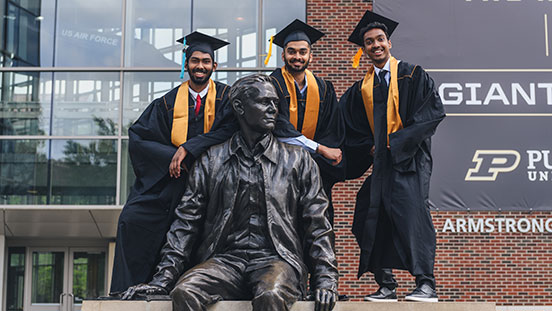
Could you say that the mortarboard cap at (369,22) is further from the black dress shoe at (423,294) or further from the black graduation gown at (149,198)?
the black dress shoe at (423,294)

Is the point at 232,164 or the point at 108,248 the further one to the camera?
the point at 108,248

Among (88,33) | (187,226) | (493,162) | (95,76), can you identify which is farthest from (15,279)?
(187,226)

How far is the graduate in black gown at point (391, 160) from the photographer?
5180 millimetres

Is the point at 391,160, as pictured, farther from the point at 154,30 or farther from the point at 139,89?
the point at 154,30

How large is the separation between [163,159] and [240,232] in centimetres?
112

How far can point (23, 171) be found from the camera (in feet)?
44.9

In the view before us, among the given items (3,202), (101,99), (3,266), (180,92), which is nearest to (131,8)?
(101,99)

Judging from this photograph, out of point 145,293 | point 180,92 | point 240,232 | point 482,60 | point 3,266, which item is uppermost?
point 482,60

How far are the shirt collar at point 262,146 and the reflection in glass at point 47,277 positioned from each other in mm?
10873

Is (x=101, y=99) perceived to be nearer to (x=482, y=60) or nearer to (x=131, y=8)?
(x=131, y=8)

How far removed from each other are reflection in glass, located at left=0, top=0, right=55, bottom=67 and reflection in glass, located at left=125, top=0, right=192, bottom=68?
137cm

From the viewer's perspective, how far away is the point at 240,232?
4633 millimetres

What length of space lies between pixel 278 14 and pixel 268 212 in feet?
31.9

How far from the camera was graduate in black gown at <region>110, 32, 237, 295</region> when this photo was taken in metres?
5.50
